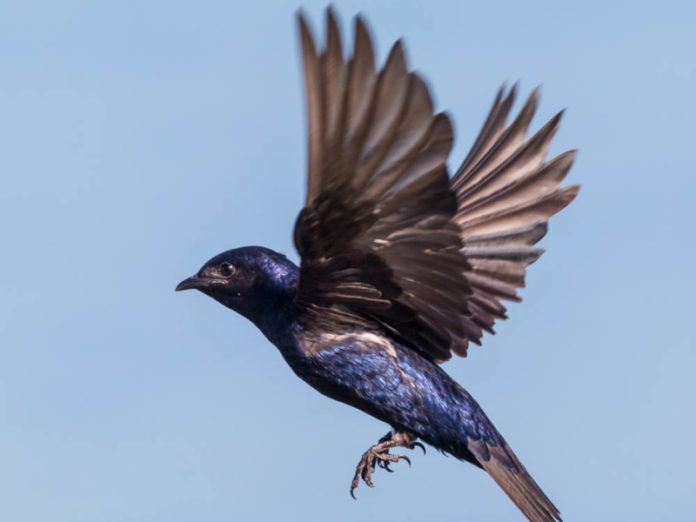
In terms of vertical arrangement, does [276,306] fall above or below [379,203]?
above

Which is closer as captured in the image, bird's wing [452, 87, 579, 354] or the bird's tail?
the bird's tail

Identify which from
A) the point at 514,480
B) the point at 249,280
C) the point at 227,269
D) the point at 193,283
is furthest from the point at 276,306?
the point at 514,480

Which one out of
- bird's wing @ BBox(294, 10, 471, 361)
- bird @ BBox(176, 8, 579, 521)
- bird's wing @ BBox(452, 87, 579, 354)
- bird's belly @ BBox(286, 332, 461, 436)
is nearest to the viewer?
bird's wing @ BBox(294, 10, 471, 361)

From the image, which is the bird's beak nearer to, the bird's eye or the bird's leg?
the bird's eye

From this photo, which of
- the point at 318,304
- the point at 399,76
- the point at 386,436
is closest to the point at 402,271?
the point at 318,304

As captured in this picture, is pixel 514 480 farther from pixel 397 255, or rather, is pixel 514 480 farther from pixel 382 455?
pixel 397 255

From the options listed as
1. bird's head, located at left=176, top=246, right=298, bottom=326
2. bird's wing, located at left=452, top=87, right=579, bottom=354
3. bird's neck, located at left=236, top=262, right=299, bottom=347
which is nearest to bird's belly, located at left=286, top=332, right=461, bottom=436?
bird's neck, located at left=236, top=262, right=299, bottom=347
